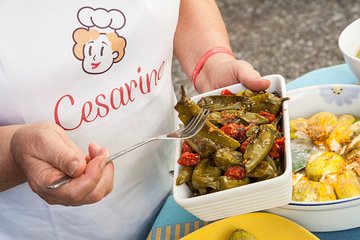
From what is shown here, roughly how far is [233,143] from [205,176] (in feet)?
0.26

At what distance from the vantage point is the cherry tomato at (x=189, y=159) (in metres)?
0.94

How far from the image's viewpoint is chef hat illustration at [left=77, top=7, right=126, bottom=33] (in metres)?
1.00

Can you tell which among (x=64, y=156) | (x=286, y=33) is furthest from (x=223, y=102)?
(x=286, y=33)

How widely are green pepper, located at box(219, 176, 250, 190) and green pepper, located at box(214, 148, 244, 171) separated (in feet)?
0.11

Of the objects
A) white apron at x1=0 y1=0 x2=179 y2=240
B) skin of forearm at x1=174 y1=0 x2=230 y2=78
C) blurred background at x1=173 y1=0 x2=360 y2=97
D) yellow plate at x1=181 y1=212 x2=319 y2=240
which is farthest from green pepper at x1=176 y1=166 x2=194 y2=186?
blurred background at x1=173 y1=0 x2=360 y2=97

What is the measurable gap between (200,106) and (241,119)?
89 millimetres

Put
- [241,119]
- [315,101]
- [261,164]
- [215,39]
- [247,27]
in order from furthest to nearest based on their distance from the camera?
[247,27]
[215,39]
[315,101]
[241,119]
[261,164]

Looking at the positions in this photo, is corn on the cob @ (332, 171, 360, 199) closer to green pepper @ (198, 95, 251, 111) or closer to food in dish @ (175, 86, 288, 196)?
food in dish @ (175, 86, 288, 196)

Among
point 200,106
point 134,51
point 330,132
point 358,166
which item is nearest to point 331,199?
point 358,166

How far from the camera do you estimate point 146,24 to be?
3.51 ft

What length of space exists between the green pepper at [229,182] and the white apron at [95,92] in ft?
0.92

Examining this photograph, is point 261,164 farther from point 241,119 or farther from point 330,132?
point 330,132

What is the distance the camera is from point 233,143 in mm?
941

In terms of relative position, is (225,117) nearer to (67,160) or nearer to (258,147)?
(258,147)
